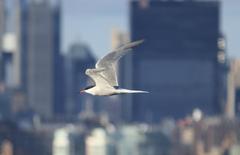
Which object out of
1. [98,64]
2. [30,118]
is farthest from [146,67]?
[98,64]

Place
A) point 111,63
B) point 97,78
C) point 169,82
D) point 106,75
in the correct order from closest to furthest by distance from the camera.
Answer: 1. point 111,63
2. point 106,75
3. point 97,78
4. point 169,82

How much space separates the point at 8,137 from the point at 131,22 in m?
A: 101

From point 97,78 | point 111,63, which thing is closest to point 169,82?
point 97,78

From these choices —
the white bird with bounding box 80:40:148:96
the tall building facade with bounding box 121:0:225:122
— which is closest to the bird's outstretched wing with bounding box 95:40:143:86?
the white bird with bounding box 80:40:148:96

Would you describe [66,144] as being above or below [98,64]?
below

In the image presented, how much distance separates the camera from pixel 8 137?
3814 inches

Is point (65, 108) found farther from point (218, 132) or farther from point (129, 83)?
point (218, 132)

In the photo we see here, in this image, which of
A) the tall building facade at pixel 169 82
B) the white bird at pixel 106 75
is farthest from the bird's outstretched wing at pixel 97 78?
the tall building facade at pixel 169 82

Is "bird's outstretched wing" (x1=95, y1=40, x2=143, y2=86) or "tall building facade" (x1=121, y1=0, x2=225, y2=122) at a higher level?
"bird's outstretched wing" (x1=95, y1=40, x2=143, y2=86)

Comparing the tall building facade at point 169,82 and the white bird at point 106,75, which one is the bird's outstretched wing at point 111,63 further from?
the tall building facade at point 169,82

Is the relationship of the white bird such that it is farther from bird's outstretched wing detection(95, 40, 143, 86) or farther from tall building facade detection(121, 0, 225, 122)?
tall building facade detection(121, 0, 225, 122)

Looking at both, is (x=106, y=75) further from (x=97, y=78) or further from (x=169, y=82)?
(x=169, y=82)

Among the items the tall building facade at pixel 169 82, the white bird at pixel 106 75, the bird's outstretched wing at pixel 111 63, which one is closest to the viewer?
the bird's outstretched wing at pixel 111 63

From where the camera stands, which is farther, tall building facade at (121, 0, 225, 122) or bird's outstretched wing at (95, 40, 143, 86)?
tall building facade at (121, 0, 225, 122)
